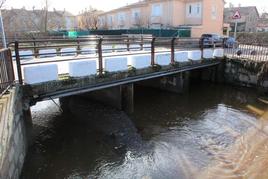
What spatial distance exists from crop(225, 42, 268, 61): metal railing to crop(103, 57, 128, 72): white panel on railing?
338 inches

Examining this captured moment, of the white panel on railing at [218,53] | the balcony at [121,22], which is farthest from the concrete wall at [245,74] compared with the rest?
the balcony at [121,22]

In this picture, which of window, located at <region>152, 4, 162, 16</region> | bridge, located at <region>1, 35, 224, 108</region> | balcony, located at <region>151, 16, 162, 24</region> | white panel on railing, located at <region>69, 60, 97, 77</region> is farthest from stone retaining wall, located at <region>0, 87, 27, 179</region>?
window, located at <region>152, 4, 162, 16</region>

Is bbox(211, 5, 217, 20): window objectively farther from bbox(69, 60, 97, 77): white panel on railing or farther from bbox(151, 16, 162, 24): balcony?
bbox(69, 60, 97, 77): white panel on railing

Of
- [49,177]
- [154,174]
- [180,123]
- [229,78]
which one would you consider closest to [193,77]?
[229,78]

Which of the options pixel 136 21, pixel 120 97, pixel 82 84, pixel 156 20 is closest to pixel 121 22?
pixel 136 21

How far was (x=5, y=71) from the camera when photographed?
20.8 ft

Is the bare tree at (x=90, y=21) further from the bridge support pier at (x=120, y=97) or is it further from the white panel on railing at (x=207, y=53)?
the bridge support pier at (x=120, y=97)

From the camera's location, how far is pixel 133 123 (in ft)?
31.4

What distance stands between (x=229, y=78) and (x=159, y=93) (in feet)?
15.9

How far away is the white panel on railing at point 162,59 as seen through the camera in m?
11.0

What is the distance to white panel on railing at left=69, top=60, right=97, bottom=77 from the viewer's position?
8.07 metres

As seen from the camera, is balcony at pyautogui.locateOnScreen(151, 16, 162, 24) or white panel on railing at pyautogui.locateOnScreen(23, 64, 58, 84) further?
balcony at pyautogui.locateOnScreen(151, 16, 162, 24)

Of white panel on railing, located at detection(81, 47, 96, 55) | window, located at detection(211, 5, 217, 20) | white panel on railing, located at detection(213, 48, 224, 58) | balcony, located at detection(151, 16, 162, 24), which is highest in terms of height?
window, located at detection(211, 5, 217, 20)

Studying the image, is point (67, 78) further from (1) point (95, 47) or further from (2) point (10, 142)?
(1) point (95, 47)
